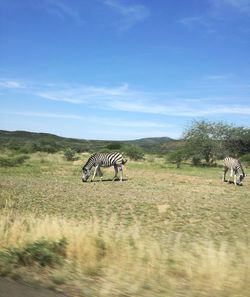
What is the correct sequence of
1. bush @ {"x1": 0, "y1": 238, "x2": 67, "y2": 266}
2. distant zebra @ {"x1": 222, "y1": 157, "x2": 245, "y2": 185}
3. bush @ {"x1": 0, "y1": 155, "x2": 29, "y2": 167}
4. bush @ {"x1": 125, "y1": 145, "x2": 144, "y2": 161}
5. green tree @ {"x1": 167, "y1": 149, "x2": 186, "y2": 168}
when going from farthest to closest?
bush @ {"x1": 125, "y1": 145, "x2": 144, "y2": 161}, green tree @ {"x1": 167, "y1": 149, "x2": 186, "y2": 168}, bush @ {"x1": 0, "y1": 155, "x2": 29, "y2": 167}, distant zebra @ {"x1": 222, "y1": 157, "x2": 245, "y2": 185}, bush @ {"x1": 0, "y1": 238, "x2": 67, "y2": 266}

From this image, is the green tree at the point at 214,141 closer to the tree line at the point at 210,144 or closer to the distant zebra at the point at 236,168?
the tree line at the point at 210,144

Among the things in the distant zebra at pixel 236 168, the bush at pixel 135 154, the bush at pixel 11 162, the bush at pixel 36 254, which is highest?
the bush at pixel 135 154

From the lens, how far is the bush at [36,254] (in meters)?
8.09

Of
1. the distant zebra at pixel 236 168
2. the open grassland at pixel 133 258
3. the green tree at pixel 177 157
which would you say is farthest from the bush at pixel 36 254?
the green tree at pixel 177 157

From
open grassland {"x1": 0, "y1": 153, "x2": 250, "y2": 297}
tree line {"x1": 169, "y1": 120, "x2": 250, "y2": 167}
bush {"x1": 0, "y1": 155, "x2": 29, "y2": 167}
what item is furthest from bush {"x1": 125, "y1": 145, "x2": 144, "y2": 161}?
open grassland {"x1": 0, "y1": 153, "x2": 250, "y2": 297}

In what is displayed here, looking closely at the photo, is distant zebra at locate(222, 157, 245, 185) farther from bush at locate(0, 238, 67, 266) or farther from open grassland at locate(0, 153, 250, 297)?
bush at locate(0, 238, 67, 266)

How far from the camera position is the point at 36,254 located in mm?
8242

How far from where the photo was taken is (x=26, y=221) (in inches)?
452

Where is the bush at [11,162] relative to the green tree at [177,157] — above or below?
below

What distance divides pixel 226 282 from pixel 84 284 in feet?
6.50

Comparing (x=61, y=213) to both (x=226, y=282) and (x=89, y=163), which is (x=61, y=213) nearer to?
(x=226, y=282)

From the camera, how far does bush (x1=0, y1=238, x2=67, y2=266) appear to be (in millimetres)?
8086

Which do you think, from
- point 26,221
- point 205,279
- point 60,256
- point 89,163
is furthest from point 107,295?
point 89,163

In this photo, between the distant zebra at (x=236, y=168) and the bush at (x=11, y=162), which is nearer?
the distant zebra at (x=236, y=168)
